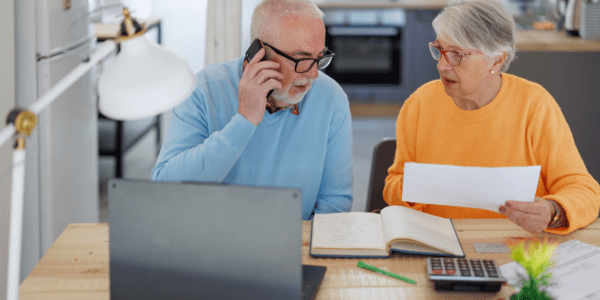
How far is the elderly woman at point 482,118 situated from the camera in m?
1.43

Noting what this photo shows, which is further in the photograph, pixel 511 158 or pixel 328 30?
pixel 328 30

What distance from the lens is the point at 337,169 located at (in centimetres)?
153

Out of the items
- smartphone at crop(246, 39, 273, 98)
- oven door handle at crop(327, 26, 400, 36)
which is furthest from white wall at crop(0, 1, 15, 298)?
oven door handle at crop(327, 26, 400, 36)

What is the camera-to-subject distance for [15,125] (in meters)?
0.61

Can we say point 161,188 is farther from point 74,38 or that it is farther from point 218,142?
point 74,38

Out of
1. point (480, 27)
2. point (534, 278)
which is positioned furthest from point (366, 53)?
point (534, 278)

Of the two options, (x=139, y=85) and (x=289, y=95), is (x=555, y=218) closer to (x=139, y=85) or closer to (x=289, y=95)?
(x=289, y=95)

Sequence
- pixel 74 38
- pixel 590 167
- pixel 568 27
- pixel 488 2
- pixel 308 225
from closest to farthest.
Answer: pixel 308 225
pixel 488 2
pixel 74 38
pixel 590 167
pixel 568 27

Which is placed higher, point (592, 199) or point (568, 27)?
point (568, 27)

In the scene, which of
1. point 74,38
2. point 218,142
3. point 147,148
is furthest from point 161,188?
point 147,148

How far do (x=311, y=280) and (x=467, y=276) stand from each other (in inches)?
10.7

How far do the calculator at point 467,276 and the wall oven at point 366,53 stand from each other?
147 inches

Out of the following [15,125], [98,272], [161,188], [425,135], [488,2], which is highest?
[488,2]

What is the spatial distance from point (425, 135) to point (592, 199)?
18.5 inches
